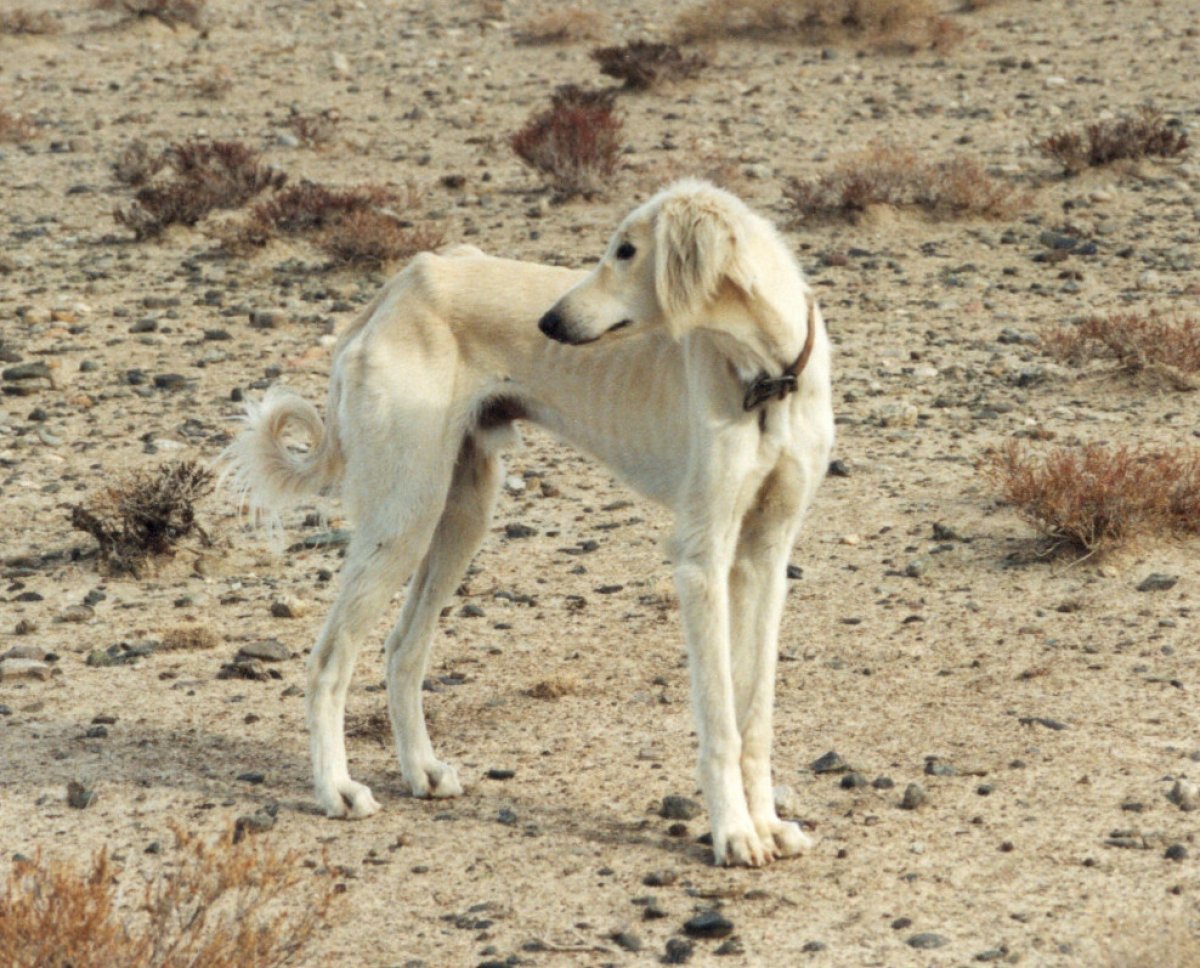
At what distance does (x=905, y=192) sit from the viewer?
39.8ft

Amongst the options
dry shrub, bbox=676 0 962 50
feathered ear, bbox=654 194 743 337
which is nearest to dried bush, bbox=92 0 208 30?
dry shrub, bbox=676 0 962 50

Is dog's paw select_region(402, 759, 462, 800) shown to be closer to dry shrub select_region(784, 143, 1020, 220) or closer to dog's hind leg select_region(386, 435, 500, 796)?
dog's hind leg select_region(386, 435, 500, 796)

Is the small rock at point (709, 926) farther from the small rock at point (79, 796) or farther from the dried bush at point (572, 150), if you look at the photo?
the dried bush at point (572, 150)

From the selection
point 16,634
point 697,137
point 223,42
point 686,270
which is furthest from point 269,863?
point 223,42

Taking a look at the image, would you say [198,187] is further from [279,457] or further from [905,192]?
[279,457]

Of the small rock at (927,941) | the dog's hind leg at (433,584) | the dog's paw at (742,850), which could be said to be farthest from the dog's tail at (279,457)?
the small rock at (927,941)

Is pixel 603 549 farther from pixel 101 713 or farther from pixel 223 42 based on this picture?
pixel 223 42

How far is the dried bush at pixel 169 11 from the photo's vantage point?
786 inches

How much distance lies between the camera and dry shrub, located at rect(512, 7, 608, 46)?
18.7m

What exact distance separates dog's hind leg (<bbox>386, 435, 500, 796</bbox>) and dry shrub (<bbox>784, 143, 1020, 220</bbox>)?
695 centimetres

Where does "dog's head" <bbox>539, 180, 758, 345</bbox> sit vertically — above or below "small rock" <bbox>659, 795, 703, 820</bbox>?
above

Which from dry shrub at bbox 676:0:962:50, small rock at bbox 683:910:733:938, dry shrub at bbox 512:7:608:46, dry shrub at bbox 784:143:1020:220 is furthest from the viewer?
dry shrub at bbox 512:7:608:46

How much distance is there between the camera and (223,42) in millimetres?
19609

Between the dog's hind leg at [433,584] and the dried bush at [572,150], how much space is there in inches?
296
